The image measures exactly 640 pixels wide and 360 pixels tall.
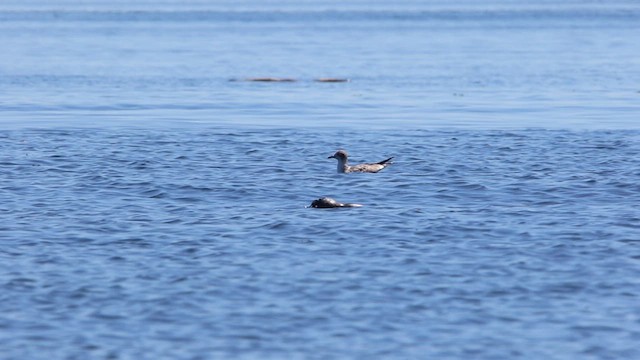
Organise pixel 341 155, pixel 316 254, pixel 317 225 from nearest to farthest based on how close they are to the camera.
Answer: pixel 316 254 → pixel 317 225 → pixel 341 155

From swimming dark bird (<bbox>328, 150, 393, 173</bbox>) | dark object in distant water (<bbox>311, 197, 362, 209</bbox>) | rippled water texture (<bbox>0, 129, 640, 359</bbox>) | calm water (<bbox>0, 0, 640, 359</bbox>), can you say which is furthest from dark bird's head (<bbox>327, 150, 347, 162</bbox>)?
dark object in distant water (<bbox>311, 197, 362, 209</bbox>)

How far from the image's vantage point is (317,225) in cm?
1834

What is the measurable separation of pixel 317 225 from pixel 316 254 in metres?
1.97

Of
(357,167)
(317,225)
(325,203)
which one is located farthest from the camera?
(357,167)

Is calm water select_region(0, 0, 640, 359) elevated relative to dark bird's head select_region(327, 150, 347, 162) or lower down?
lower down

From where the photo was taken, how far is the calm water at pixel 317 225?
12797mm

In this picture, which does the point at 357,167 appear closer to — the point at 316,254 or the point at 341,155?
the point at 341,155

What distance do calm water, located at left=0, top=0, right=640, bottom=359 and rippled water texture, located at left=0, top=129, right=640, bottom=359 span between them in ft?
0.15

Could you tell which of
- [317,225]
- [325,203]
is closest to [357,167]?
[325,203]

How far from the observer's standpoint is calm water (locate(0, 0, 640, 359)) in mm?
12797

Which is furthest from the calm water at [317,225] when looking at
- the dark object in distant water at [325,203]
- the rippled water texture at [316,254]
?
the dark object in distant water at [325,203]

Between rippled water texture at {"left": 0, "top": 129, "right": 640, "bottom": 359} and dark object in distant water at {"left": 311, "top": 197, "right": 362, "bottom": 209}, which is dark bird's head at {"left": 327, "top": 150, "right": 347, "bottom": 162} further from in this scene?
dark object in distant water at {"left": 311, "top": 197, "right": 362, "bottom": 209}

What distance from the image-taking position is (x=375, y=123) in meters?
33.1

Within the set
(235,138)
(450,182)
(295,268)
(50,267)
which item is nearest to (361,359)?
(295,268)
